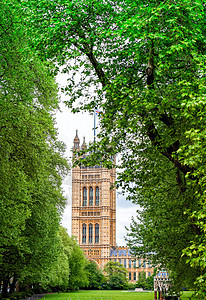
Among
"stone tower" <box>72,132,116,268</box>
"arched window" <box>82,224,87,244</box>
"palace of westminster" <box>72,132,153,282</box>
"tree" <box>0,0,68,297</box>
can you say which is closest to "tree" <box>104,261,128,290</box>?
"palace of westminster" <box>72,132,153,282</box>

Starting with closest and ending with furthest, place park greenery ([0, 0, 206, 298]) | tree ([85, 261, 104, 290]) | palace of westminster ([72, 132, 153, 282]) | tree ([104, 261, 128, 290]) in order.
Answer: park greenery ([0, 0, 206, 298])
tree ([85, 261, 104, 290])
tree ([104, 261, 128, 290])
palace of westminster ([72, 132, 153, 282])

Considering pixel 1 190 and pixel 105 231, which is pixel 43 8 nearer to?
pixel 1 190

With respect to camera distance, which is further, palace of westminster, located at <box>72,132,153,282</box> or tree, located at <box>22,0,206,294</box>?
palace of westminster, located at <box>72,132,153,282</box>

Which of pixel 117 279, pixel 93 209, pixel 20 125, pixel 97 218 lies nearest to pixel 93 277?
pixel 117 279

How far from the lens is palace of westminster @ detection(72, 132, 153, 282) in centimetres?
13238

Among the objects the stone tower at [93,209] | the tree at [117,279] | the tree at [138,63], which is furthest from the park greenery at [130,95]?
the stone tower at [93,209]

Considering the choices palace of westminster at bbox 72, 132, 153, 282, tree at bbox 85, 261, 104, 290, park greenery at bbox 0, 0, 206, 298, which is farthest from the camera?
palace of westminster at bbox 72, 132, 153, 282

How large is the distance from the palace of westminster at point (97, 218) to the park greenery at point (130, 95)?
11380 centimetres

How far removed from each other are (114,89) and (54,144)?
1678 centimetres

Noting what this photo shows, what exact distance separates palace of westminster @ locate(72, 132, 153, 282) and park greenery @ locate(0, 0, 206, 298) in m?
114

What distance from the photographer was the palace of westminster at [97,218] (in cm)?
13238

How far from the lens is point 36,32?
1084 cm

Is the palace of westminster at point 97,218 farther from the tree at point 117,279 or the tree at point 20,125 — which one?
the tree at point 20,125

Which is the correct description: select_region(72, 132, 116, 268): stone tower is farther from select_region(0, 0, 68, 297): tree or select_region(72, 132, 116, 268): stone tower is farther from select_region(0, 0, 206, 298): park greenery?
select_region(0, 0, 206, 298): park greenery
